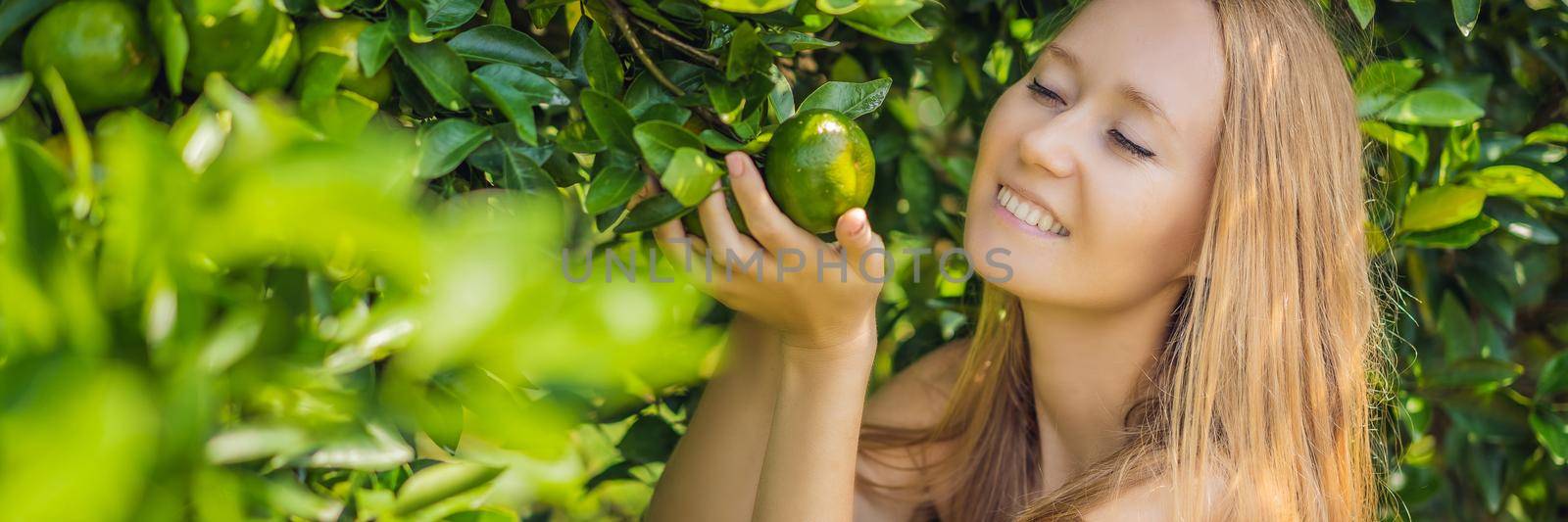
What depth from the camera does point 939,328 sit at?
1.89m

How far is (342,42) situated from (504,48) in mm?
134

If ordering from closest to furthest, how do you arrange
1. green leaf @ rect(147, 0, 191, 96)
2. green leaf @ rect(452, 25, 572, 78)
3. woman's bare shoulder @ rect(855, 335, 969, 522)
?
green leaf @ rect(147, 0, 191, 96)
green leaf @ rect(452, 25, 572, 78)
woman's bare shoulder @ rect(855, 335, 969, 522)

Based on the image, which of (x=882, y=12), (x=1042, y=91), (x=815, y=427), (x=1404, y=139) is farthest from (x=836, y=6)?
(x=1404, y=139)

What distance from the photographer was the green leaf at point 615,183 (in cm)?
92

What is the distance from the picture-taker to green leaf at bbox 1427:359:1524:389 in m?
1.61

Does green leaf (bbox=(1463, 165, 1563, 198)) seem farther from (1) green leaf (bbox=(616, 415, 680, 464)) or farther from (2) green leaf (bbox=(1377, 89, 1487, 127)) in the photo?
(1) green leaf (bbox=(616, 415, 680, 464))

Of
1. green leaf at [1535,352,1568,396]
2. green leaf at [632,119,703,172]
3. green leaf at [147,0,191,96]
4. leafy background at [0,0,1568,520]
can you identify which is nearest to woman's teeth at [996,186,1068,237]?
leafy background at [0,0,1568,520]

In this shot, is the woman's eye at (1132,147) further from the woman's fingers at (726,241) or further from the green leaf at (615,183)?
the green leaf at (615,183)

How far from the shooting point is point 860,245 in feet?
3.52

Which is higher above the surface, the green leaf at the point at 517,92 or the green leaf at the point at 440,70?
the green leaf at the point at 440,70

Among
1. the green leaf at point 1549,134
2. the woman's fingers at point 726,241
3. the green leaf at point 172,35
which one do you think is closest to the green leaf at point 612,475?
the woman's fingers at point 726,241

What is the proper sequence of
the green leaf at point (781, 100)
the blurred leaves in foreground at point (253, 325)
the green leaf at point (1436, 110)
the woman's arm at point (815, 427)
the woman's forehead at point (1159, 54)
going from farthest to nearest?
the green leaf at point (1436, 110)
the woman's forehead at point (1159, 54)
the woman's arm at point (815, 427)
the green leaf at point (781, 100)
the blurred leaves in foreground at point (253, 325)

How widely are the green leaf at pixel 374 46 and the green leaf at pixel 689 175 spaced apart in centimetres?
22

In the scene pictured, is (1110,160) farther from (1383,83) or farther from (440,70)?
(440,70)
